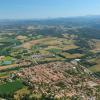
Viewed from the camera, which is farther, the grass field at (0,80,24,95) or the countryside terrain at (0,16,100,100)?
the grass field at (0,80,24,95)

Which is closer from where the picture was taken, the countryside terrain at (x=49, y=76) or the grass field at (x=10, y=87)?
the countryside terrain at (x=49, y=76)

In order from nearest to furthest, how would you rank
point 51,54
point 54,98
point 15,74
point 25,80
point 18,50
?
point 54,98 < point 25,80 < point 15,74 < point 51,54 < point 18,50

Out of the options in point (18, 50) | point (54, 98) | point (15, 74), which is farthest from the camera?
point (18, 50)

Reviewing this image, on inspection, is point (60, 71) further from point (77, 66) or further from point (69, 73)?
point (77, 66)

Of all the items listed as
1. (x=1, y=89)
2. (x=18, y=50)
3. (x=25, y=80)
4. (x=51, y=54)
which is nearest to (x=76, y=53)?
(x=51, y=54)

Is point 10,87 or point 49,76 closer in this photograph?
point 10,87

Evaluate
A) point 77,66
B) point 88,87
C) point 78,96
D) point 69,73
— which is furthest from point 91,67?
point 78,96

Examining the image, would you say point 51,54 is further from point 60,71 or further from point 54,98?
point 54,98

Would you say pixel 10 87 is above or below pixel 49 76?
above

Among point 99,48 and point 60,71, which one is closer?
point 60,71
